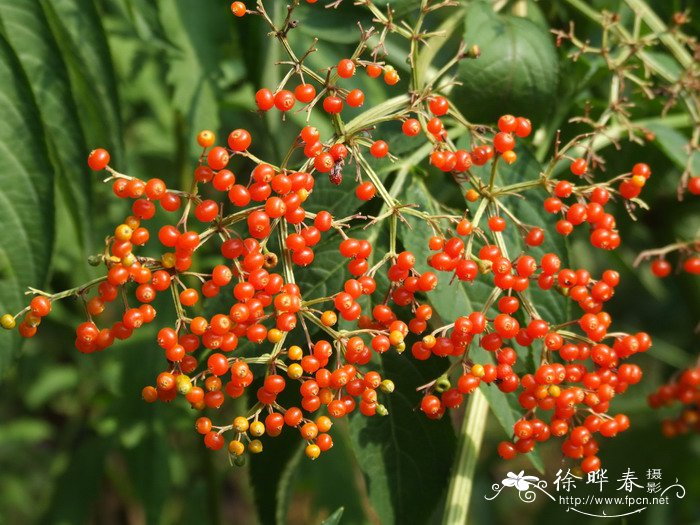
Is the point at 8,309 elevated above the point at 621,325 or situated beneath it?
elevated above

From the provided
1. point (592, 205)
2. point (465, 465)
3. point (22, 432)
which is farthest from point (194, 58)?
point (22, 432)

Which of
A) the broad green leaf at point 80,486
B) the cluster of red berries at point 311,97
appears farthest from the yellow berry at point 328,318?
the broad green leaf at point 80,486

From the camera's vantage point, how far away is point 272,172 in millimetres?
1166

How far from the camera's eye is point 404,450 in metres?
1.37

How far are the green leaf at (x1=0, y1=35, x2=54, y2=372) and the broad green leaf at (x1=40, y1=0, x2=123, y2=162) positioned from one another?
0.45 ft

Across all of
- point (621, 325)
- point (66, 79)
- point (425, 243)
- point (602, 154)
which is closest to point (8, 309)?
point (66, 79)

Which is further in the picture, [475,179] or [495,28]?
[495,28]

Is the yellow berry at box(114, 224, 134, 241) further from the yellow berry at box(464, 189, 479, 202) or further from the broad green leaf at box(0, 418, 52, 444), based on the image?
the broad green leaf at box(0, 418, 52, 444)

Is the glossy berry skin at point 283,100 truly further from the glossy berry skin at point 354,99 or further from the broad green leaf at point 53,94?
the broad green leaf at point 53,94

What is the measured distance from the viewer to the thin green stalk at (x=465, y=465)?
1.50 metres

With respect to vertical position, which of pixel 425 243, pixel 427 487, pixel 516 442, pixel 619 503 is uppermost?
pixel 425 243

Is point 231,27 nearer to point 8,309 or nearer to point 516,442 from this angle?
point 8,309

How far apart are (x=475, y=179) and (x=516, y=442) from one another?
1.46 ft

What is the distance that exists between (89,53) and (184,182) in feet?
2.92
